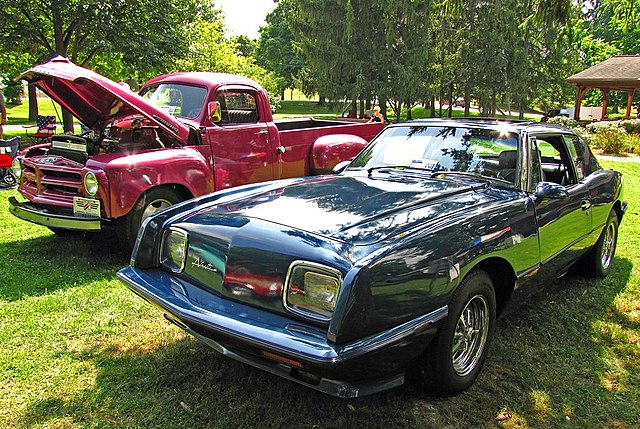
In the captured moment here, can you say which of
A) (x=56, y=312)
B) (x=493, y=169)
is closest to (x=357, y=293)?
(x=493, y=169)

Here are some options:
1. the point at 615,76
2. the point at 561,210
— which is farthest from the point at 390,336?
the point at 615,76

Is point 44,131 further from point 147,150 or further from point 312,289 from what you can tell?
point 312,289

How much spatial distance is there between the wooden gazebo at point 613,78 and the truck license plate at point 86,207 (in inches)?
1150

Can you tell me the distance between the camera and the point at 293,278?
2.56m

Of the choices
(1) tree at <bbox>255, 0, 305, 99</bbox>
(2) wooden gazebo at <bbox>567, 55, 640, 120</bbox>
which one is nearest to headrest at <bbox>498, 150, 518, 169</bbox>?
(2) wooden gazebo at <bbox>567, 55, 640, 120</bbox>

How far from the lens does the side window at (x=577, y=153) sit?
4664 mm

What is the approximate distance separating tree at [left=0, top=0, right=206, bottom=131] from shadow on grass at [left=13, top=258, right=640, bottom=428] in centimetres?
1236

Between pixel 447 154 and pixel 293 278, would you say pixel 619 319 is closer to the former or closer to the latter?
pixel 447 154

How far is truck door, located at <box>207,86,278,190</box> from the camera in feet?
19.7

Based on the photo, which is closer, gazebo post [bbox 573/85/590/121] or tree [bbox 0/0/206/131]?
tree [bbox 0/0/206/131]

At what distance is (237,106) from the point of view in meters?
6.47

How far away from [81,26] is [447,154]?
45.9ft

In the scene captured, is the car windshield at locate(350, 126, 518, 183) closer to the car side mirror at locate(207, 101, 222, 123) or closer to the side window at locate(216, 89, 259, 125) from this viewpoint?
the car side mirror at locate(207, 101, 222, 123)

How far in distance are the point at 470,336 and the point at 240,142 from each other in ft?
13.0
